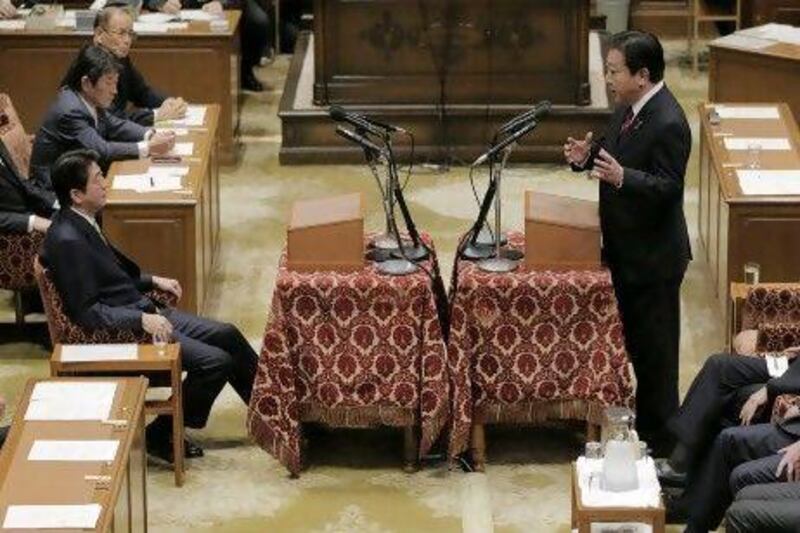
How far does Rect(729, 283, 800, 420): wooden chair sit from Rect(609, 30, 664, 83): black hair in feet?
3.12

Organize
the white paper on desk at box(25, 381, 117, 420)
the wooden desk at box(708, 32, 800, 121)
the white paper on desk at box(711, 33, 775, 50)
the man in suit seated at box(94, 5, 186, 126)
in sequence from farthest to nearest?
1. the white paper on desk at box(711, 33, 775, 50)
2. the wooden desk at box(708, 32, 800, 121)
3. the man in suit seated at box(94, 5, 186, 126)
4. the white paper on desk at box(25, 381, 117, 420)

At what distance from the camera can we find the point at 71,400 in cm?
675

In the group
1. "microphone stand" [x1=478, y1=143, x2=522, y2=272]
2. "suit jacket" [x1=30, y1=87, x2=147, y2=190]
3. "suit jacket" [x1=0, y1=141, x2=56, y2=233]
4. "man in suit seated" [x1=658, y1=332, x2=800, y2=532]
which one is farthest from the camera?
"suit jacket" [x1=30, y1=87, x2=147, y2=190]

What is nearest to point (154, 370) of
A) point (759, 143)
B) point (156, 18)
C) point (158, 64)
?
point (759, 143)

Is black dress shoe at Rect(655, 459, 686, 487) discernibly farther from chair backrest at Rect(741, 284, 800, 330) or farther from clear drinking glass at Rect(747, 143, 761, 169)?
clear drinking glass at Rect(747, 143, 761, 169)

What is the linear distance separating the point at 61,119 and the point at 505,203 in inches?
119

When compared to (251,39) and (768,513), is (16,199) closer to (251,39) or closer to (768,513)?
(768,513)

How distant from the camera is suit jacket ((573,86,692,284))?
757 centimetres

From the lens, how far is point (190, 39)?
11922mm

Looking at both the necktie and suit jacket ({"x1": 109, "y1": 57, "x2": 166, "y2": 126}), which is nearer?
the necktie

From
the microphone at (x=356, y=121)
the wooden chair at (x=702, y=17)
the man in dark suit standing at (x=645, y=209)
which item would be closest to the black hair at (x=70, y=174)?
the microphone at (x=356, y=121)

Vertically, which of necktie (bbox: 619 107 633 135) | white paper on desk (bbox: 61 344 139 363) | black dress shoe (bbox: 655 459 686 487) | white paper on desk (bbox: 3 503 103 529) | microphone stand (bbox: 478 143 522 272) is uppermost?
necktie (bbox: 619 107 633 135)

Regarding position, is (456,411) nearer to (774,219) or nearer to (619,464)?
(619,464)

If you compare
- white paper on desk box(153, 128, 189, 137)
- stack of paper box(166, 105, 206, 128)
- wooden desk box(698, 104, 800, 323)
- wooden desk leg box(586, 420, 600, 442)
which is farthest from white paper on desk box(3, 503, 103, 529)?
stack of paper box(166, 105, 206, 128)
